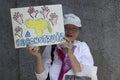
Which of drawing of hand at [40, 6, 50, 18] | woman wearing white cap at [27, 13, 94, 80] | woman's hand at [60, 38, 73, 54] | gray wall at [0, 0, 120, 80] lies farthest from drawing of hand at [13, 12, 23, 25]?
gray wall at [0, 0, 120, 80]

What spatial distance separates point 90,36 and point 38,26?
1.39 metres

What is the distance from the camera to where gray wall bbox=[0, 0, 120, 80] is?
5422 mm

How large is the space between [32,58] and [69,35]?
1.35 metres

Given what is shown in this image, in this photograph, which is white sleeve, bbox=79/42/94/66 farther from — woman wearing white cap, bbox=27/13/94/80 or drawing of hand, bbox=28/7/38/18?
drawing of hand, bbox=28/7/38/18

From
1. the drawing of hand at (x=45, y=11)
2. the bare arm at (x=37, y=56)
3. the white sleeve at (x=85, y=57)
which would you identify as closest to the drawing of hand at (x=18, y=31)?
the bare arm at (x=37, y=56)

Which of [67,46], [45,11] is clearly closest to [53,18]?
[45,11]

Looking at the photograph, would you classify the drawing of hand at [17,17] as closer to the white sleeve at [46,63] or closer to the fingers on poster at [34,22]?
the fingers on poster at [34,22]

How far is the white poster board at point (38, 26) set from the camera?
167 inches

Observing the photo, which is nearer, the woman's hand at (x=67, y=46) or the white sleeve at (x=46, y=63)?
the woman's hand at (x=67, y=46)

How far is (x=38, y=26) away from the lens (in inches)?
168

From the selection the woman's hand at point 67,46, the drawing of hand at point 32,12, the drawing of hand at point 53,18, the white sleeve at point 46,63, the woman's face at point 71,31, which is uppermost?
the drawing of hand at point 32,12

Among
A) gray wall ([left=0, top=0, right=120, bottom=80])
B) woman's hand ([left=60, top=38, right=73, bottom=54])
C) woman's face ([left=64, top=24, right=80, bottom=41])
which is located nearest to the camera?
woman's hand ([left=60, top=38, right=73, bottom=54])

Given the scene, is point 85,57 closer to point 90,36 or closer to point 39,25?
point 39,25

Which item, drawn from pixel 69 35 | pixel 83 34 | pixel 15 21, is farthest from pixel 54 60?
pixel 83 34
